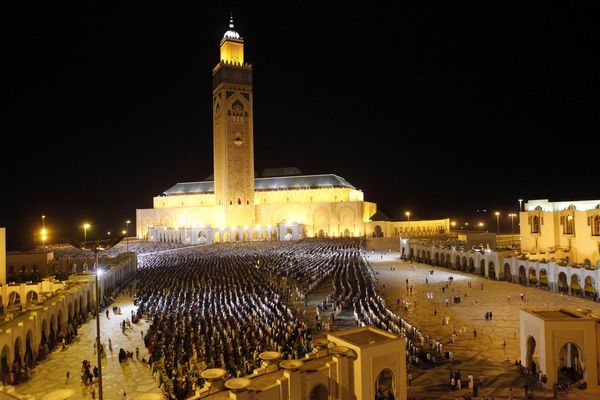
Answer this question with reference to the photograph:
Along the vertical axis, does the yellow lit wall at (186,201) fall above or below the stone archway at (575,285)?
above

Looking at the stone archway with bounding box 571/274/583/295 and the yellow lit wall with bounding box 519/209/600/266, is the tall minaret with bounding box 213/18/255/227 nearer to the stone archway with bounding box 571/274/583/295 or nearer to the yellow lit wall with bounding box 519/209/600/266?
the yellow lit wall with bounding box 519/209/600/266

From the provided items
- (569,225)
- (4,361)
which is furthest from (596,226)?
(4,361)

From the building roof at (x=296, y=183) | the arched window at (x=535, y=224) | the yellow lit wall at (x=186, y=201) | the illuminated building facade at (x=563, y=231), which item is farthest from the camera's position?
the yellow lit wall at (x=186, y=201)

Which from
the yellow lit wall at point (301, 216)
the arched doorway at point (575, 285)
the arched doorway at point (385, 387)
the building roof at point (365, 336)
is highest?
the yellow lit wall at point (301, 216)

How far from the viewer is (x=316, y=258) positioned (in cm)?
3594

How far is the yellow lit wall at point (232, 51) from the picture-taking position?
64812 mm

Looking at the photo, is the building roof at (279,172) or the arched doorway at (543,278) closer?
the arched doorway at (543,278)

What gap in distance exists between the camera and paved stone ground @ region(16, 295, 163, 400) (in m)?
12.2

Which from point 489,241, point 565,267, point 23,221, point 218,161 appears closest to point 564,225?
point 565,267

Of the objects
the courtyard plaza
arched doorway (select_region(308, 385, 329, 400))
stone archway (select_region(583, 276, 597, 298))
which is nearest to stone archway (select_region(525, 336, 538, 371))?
the courtyard plaza

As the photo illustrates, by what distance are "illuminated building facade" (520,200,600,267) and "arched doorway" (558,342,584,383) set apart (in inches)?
634

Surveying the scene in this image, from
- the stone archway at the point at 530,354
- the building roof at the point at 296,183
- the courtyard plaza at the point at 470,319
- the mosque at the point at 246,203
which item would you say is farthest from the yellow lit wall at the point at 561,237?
the building roof at the point at 296,183

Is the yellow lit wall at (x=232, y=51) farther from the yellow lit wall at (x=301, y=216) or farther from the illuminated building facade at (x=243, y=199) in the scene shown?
the yellow lit wall at (x=301, y=216)

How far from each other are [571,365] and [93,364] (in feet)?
49.1
